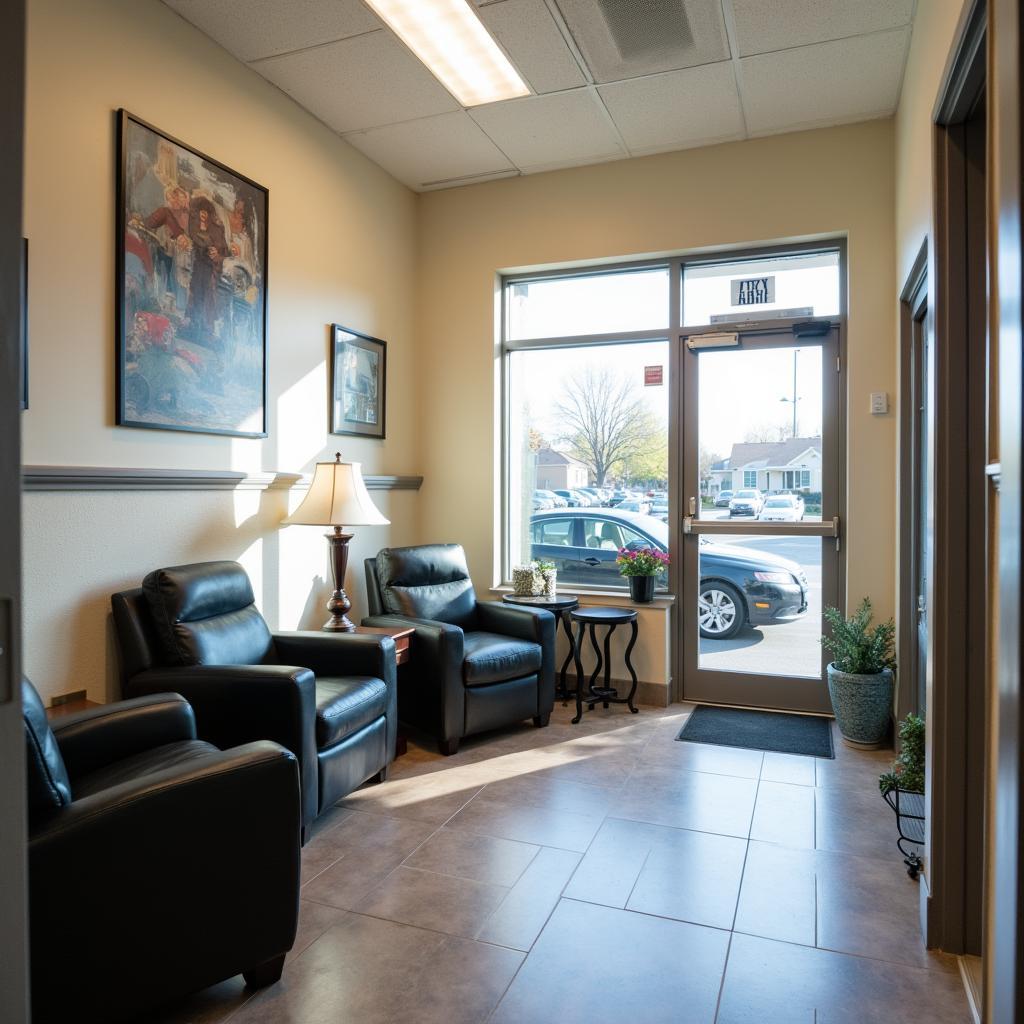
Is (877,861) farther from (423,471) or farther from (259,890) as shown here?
(423,471)

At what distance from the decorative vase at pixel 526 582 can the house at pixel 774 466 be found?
1248 millimetres

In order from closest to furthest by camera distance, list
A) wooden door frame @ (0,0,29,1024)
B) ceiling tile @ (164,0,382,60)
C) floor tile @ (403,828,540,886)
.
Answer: wooden door frame @ (0,0,29,1024) < floor tile @ (403,828,540,886) < ceiling tile @ (164,0,382,60)

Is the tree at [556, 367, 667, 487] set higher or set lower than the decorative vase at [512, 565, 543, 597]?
higher

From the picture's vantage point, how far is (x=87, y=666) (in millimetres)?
2789

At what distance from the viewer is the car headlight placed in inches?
174

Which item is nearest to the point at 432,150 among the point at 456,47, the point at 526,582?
the point at 456,47

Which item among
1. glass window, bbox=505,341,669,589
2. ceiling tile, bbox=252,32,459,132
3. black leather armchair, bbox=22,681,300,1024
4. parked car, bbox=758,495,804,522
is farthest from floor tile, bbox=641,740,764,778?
ceiling tile, bbox=252,32,459,132

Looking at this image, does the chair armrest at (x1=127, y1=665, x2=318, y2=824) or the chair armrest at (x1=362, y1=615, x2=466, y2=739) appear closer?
the chair armrest at (x1=127, y1=665, x2=318, y2=824)

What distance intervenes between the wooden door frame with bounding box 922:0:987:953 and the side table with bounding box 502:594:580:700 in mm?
2443

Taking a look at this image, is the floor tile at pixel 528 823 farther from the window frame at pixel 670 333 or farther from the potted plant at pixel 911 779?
the window frame at pixel 670 333

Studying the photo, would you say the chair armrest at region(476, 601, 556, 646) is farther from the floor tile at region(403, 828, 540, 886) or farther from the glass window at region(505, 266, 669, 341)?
the glass window at region(505, 266, 669, 341)

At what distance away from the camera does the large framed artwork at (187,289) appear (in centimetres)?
293

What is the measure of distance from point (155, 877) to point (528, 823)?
1.55m

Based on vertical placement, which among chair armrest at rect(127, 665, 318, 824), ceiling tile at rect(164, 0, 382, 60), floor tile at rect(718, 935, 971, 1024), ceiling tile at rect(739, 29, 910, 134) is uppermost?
ceiling tile at rect(739, 29, 910, 134)
